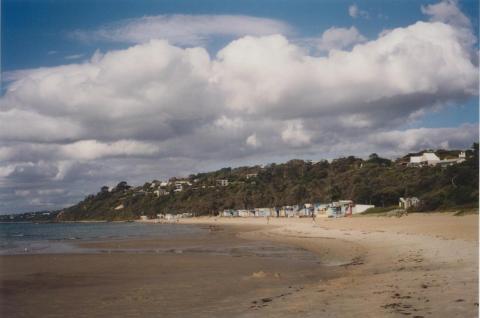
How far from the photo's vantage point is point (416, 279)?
13414mm

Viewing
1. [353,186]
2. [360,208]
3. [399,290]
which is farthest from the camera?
[353,186]

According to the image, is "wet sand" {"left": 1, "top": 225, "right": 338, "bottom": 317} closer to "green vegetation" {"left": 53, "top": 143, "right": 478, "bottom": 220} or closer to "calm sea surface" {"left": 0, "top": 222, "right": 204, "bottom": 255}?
"calm sea surface" {"left": 0, "top": 222, "right": 204, "bottom": 255}

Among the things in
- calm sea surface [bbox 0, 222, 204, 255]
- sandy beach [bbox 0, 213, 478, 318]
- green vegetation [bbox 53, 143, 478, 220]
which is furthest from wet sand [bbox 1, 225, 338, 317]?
green vegetation [bbox 53, 143, 478, 220]

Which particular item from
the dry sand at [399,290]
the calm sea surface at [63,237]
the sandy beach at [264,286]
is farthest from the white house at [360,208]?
the dry sand at [399,290]

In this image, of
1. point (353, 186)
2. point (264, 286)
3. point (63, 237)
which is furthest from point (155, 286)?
point (353, 186)

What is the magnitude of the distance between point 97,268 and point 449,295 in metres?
16.8

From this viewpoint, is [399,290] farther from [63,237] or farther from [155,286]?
[63,237]

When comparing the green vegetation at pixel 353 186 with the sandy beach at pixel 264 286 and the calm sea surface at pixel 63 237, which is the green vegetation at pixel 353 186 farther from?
the sandy beach at pixel 264 286

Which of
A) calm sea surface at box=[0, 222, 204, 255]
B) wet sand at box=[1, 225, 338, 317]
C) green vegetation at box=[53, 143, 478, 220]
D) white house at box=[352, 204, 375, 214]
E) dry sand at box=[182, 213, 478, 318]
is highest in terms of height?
green vegetation at box=[53, 143, 478, 220]

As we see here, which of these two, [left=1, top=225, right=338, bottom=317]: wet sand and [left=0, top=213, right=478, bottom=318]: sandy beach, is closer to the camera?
[left=0, top=213, right=478, bottom=318]: sandy beach

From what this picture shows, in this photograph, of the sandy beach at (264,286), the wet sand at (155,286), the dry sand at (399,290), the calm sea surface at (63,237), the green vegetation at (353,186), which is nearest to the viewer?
the dry sand at (399,290)

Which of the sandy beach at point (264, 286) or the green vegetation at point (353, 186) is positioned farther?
the green vegetation at point (353, 186)

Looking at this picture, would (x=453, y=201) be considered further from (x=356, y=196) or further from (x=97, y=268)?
(x=97, y=268)

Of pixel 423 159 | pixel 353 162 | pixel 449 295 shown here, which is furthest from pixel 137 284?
pixel 353 162
